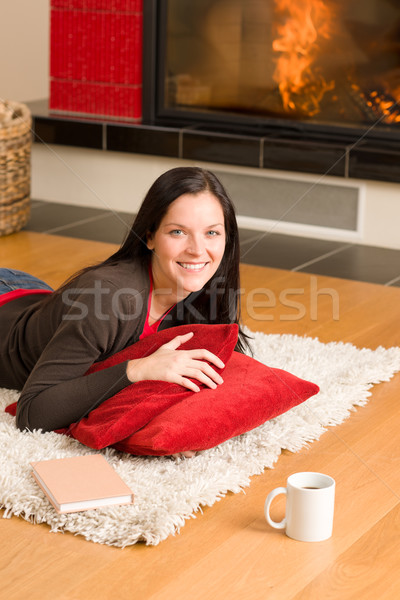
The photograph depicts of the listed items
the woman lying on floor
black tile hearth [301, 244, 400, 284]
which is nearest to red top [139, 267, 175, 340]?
the woman lying on floor

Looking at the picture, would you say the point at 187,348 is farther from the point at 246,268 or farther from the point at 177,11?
the point at 177,11

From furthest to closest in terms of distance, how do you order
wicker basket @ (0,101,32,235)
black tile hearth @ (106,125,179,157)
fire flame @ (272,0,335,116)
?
black tile hearth @ (106,125,179,157) → fire flame @ (272,0,335,116) → wicker basket @ (0,101,32,235)

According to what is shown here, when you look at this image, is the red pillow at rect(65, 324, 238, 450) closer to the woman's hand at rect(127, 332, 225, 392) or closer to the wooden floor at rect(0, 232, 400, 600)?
the woman's hand at rect(127, 332, 225, 392)

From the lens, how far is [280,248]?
3.73m

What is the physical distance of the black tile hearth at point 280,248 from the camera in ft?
11.3

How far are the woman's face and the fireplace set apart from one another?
2.06 metres

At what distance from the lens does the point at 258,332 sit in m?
2.66

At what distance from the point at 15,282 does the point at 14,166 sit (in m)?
1.54

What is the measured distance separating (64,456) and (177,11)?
2797 millimetres

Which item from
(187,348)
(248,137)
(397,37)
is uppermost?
(397,37)

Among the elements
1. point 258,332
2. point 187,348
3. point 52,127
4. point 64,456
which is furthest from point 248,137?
point 64,456

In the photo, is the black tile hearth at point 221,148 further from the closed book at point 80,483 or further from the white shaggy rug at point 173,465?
the closed book at point 80,483

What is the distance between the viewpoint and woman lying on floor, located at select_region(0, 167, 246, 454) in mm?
1807

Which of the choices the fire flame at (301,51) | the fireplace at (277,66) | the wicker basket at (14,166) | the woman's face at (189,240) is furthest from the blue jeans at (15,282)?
the fire flame at (301,51)
